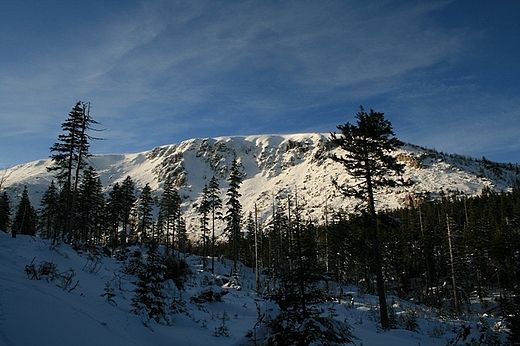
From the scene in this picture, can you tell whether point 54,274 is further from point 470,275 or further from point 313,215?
point 313,215

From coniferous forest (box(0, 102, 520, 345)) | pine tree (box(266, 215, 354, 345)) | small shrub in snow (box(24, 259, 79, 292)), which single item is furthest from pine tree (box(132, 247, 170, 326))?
pine tree (box(266, 215, 354, 345))

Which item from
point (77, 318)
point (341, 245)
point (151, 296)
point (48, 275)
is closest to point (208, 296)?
point (151, 296)

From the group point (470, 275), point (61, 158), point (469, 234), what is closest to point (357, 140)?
point (61, 158)

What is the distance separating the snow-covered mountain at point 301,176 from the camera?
249 feet

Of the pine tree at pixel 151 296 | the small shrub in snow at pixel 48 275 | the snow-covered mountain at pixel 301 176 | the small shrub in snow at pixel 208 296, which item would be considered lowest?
the small shrub in snow at pixel 208 296

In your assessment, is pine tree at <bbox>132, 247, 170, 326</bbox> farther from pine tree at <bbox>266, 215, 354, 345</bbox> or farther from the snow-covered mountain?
the snow-covered mountain

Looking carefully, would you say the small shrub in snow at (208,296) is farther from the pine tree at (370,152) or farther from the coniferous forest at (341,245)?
the pine tree at (370,152)

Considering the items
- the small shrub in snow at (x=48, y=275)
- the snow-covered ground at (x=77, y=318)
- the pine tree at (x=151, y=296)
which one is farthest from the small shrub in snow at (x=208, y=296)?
the small shrub in snow at (x=48, y=275)

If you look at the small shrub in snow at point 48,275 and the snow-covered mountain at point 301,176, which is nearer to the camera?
the small shrub in snow at point 48,275

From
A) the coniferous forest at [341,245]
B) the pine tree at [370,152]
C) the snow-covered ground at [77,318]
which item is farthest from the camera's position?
the pine tree at [370,152]

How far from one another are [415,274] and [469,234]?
50.3 ft

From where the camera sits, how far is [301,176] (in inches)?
5310

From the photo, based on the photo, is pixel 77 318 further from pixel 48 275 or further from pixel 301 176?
pixel 301 176

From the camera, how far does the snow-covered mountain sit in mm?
75750
